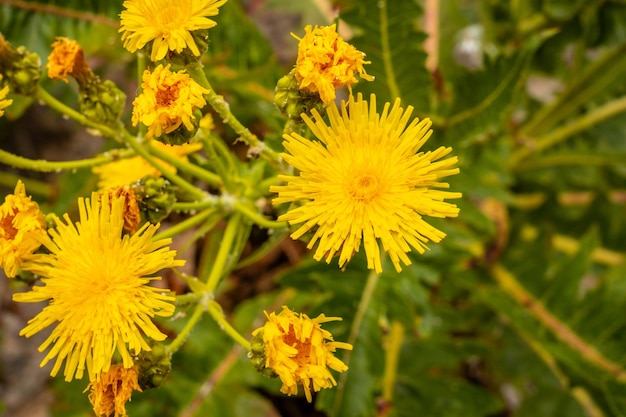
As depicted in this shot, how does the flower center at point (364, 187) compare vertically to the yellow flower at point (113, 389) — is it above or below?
above

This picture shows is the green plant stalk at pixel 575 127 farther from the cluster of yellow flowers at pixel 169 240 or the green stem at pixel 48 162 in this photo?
the green stem at pixel 48 162

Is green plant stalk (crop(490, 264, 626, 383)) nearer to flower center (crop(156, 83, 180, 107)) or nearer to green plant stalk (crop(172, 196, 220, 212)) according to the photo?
green plant stalk (crop(172, 196, 220, 212))

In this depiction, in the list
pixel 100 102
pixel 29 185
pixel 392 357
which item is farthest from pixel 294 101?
pixel 29 185

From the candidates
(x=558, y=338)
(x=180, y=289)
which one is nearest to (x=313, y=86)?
(x=558, y=338)

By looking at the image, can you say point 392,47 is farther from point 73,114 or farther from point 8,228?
point 8,228

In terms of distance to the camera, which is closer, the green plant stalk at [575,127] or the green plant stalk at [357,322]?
the green plant stalk at [357,322]

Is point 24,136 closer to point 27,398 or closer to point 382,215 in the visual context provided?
point 27,398

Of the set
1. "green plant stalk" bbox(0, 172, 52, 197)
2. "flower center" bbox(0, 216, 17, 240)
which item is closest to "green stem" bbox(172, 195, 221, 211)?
"flower center" bbox(0, 216, 17, 240)

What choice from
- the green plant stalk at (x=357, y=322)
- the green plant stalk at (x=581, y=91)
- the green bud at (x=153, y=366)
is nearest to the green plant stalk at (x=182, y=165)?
the green bud at (x=153, y=366)
